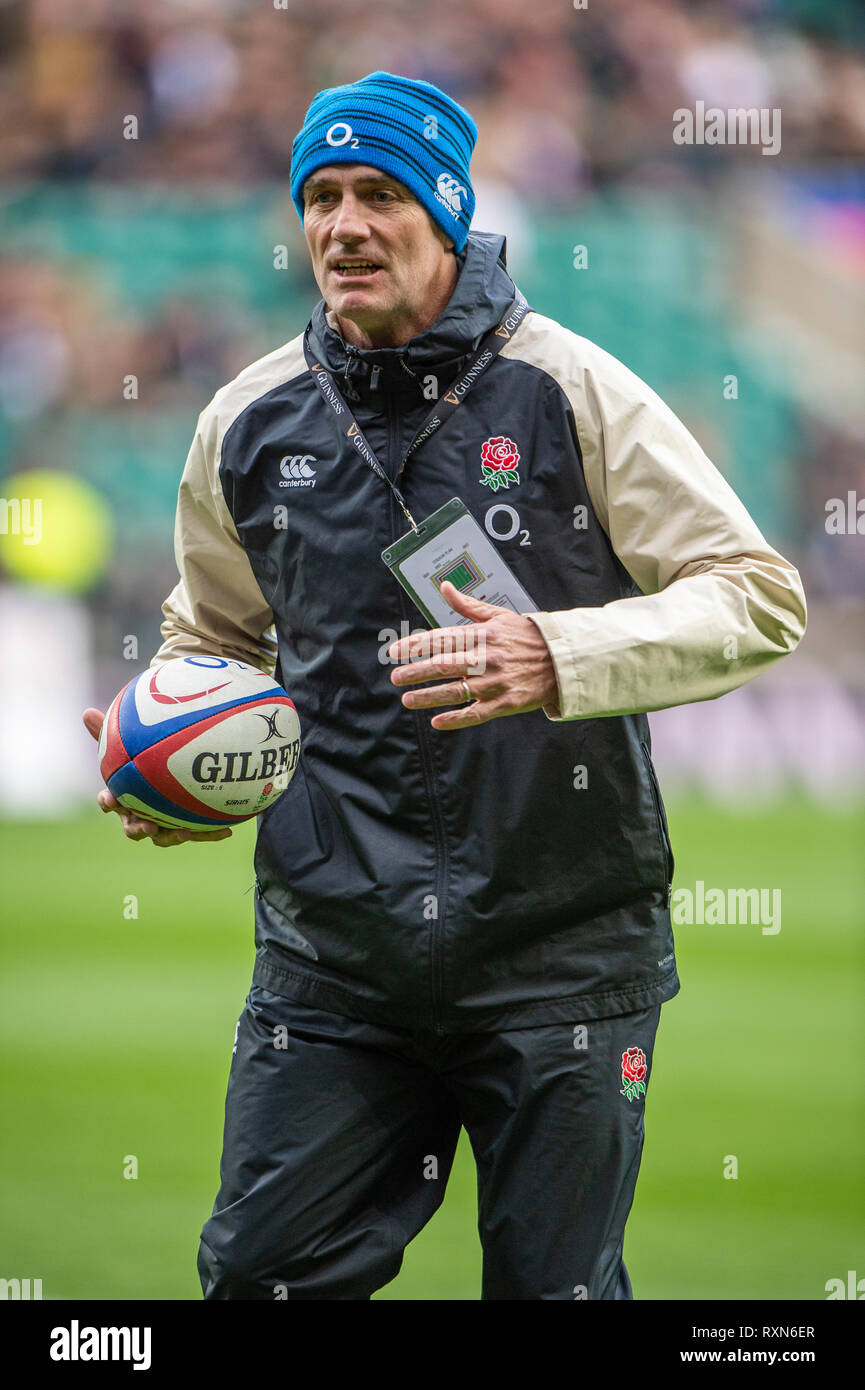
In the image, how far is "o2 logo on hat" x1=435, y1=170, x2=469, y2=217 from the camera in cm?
332

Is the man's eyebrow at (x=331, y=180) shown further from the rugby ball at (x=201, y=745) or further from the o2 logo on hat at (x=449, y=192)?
the rugby ball at (x=201, y=745)

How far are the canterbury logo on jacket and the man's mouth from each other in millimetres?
145

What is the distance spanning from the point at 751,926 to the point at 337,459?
8061mm

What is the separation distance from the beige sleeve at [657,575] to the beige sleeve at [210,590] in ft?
2.52

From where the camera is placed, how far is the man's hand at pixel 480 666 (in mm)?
2779

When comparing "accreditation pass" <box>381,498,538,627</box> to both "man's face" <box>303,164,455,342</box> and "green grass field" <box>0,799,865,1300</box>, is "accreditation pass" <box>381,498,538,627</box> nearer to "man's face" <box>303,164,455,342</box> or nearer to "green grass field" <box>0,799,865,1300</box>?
"man's face" <box>303,164,455,342</box>

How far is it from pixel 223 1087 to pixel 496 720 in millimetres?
4233

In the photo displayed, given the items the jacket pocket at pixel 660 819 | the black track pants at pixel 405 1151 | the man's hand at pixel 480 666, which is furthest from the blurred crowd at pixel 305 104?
the man's hand at pixel 480 666

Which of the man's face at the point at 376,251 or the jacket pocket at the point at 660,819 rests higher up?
the man's face at the point at 376,251

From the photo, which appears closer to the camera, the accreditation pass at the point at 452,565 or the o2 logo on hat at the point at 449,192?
the accreditation pass at the point at 452,565

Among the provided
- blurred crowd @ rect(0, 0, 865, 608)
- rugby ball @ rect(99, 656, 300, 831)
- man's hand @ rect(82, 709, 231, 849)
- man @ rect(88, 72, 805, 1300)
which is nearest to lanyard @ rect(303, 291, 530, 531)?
man @ rect(88, 72, 805, 1300)

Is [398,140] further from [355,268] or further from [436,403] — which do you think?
[436,403]
